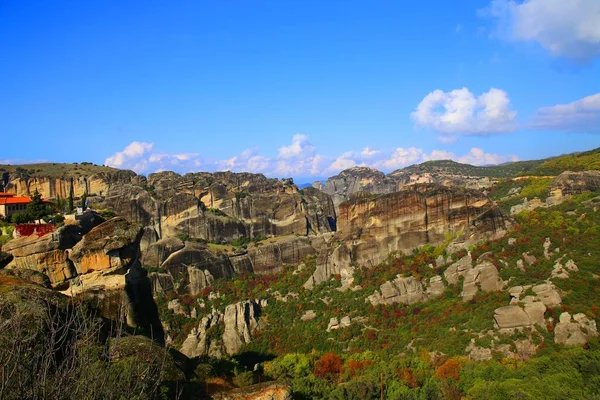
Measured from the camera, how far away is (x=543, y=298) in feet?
96.9

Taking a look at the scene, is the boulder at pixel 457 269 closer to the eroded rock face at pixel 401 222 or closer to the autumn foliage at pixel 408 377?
the eroded rock face at pixel 401 222

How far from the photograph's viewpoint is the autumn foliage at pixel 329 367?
90.4ft

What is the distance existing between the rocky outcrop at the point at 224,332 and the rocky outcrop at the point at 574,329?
2207cm

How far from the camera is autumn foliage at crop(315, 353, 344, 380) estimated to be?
90.4 ft

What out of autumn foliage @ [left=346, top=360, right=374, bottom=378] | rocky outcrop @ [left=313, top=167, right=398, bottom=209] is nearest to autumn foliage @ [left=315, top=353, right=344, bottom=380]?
autumn foliage @ [left=346, top=360, right=374, bottom=378]

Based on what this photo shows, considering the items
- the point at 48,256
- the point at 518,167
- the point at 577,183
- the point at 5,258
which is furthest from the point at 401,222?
the point at 518,167

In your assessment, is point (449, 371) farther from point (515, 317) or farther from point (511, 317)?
point (515, 317)

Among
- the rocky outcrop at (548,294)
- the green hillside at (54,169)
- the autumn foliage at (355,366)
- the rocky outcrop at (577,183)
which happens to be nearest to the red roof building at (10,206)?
the autumn foliage at (355,366)

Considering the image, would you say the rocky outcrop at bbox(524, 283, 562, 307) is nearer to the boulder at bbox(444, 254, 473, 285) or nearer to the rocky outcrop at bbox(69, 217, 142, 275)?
the boulder at bbox(444, 254, 473, 285)

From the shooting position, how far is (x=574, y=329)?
26.7 metres

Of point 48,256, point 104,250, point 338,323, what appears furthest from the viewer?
point 338,323

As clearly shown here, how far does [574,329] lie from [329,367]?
13.1 meters

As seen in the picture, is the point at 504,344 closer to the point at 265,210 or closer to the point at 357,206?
the point at 357,206

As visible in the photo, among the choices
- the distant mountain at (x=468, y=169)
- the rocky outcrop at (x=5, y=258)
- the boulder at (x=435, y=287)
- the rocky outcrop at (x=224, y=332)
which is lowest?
the rocky outcrop at (x=224, y=332)
